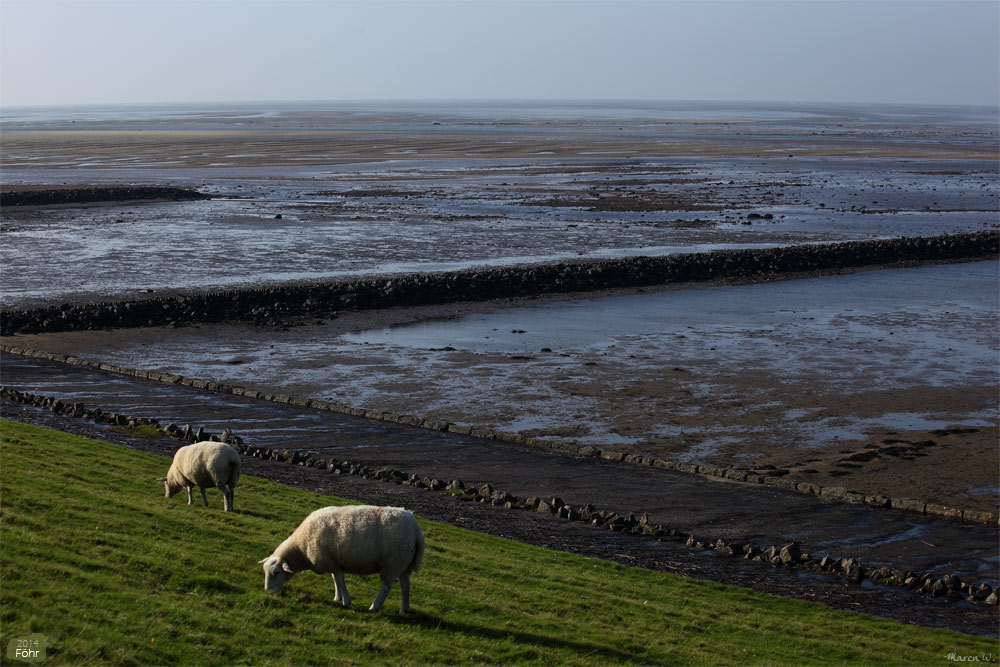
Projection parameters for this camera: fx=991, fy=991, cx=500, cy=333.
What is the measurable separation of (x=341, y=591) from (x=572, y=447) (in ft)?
51.4

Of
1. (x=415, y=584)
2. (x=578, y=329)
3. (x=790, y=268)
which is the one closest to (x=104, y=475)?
(x=415, y=584)

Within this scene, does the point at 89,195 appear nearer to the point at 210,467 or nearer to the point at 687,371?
the point at 687,371

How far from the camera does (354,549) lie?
1280cm

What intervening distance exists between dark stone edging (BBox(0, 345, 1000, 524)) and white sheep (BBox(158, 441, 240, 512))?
1198 cm

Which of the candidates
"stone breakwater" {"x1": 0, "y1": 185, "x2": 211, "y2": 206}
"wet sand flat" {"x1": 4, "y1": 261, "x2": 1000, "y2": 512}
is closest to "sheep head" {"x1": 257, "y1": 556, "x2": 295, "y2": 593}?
"wet sand flat" {"x1": 4, "y1": 261, "x2": 1000, "y2": 512}

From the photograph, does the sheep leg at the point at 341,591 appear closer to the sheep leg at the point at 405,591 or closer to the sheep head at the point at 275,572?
the sheep head at the point at 275,572

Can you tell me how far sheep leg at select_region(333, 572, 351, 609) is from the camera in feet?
43.0

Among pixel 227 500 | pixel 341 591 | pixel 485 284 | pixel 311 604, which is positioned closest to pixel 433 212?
pixel 485 284

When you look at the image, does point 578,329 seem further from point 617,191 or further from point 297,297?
point 617,191

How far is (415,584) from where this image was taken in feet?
49.0

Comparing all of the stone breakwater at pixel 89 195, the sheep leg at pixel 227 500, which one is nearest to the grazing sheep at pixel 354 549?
the sheep leg at pixel 227 500

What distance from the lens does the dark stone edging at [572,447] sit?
23.7m

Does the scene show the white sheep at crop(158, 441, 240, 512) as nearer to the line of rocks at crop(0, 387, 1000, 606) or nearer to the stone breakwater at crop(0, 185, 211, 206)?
the line of rocks at crop(0, 387, 1000, 606)

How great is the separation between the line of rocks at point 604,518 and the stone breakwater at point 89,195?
7070 cm
